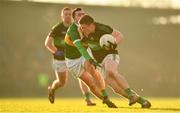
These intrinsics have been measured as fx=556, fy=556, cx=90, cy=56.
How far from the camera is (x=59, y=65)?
841 centimetres

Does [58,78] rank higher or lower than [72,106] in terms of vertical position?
higher

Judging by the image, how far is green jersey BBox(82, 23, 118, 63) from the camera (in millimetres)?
8156

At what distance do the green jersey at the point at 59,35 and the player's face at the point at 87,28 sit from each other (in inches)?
10.2

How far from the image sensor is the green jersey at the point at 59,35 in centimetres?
823

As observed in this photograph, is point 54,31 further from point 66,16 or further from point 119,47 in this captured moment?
point 119,47

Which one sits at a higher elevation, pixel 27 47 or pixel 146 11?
pixel 146 11

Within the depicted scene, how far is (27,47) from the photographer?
8.77m

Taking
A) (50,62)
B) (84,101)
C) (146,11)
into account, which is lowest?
(84,101)

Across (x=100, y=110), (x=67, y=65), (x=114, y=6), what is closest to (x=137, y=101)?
(x=100, y=110)

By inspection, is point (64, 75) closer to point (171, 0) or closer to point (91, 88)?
point (91, 88)

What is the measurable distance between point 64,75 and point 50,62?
1.28ft

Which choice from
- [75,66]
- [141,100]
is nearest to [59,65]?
[75,66]

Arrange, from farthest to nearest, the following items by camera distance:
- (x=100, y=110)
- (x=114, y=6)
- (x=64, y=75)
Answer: (x=114, y=6) < (x=64, y=75) < (x=100, y=110)

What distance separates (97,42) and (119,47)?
0.41 m
